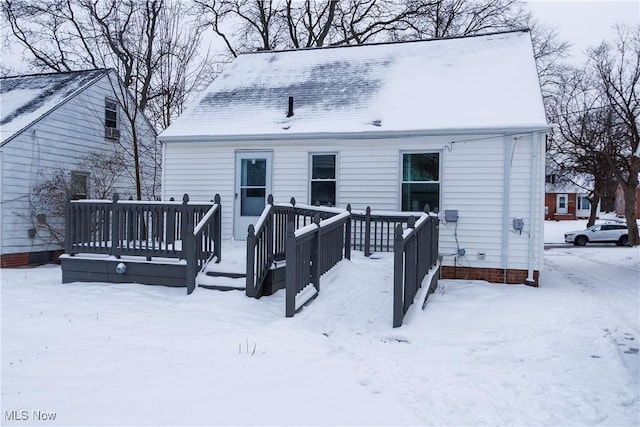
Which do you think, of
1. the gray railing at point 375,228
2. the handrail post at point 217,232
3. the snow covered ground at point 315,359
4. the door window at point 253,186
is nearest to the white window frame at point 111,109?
the door window at point 253,186

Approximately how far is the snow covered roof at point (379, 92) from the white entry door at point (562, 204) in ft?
136

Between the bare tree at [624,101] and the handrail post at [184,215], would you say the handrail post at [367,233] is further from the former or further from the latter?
the bare tree at [624,101]

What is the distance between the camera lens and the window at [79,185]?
14.7m

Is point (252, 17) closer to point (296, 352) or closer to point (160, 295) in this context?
point (160, 295)

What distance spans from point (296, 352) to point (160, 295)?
11.0 feet

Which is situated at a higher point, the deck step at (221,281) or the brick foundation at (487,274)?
the deck step at (221,281)

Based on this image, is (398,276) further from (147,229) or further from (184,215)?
(147,229)

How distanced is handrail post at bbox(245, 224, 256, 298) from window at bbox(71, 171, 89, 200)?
34.3 feet

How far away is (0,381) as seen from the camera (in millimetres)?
3688

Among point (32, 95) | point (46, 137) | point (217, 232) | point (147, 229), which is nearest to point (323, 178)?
point (217, 232)

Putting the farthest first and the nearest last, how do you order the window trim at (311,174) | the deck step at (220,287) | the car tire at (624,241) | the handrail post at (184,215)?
the car tire at (624,241) → the window trim at (311,174) → the handrail post at (184,215) → the deck step at (220,287)

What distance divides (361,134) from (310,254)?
169 inches

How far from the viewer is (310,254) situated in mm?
6512

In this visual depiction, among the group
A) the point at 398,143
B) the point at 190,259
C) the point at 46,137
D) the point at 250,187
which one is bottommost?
the point at 190,259
